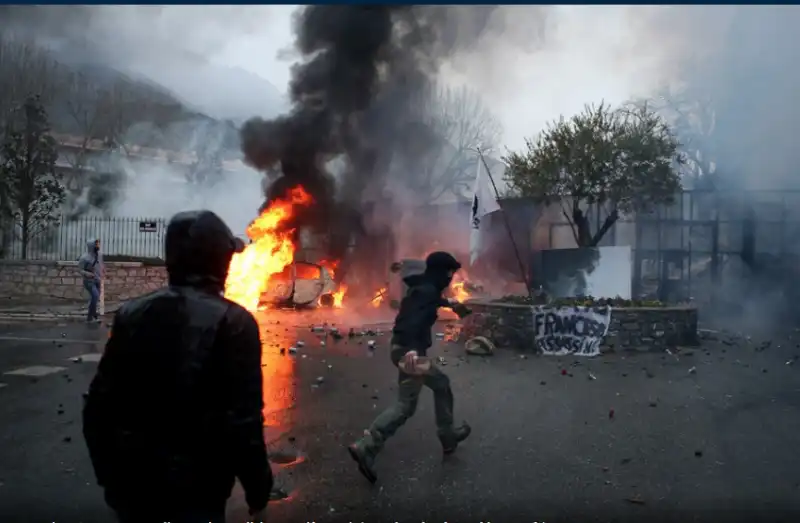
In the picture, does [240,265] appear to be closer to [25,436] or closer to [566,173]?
[566,173]

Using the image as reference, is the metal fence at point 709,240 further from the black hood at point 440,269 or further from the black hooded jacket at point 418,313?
the black hooded jacket at point 418,313

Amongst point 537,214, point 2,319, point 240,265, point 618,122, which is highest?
point 618,122

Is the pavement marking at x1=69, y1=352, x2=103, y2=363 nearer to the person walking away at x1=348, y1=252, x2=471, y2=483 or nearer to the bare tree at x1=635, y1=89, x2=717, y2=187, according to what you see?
the person walking away at x1=348, y1=252, x2=471, y2=483

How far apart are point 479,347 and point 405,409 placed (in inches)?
200

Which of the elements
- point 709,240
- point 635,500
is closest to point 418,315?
point 635,500

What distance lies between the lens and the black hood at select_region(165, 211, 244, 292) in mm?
2164

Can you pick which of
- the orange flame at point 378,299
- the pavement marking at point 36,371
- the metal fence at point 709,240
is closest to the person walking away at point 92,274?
the pavement marking at point 36,371

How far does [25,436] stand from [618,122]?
10.6m

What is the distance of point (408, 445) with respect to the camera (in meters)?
4.98

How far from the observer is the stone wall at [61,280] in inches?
591

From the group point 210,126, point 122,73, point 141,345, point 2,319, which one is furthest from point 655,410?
point 210,126

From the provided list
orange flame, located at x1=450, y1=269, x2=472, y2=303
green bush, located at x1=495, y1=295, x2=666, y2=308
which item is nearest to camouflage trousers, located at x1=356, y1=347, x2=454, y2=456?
green bush, located at x1=495, y1=295, x2=666, y2=308

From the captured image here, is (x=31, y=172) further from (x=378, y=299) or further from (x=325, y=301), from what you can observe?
(x=378, y=299)

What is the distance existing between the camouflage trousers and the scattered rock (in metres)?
4.65
